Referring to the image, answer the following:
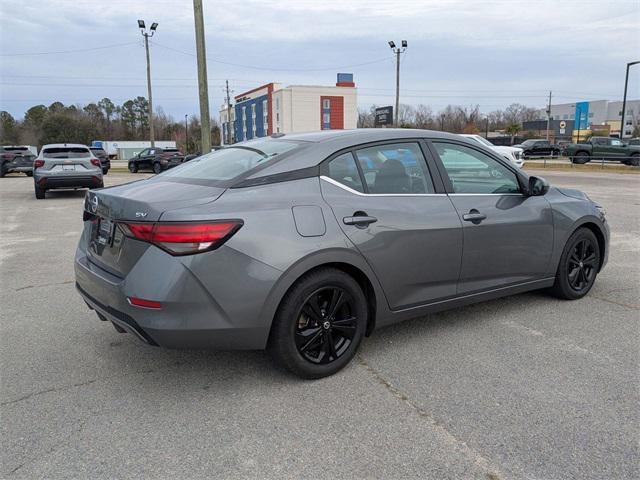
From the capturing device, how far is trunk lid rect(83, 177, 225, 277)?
119 inches

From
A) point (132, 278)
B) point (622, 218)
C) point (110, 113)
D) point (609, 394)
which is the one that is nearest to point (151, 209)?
point (132, 278)

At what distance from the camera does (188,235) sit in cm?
288

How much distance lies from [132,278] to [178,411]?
0.81 metres

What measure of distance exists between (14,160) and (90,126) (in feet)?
239

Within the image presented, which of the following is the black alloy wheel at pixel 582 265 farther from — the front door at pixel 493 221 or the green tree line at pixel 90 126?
the green tree line at pixel 90 126

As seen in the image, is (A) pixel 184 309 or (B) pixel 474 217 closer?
(A) pixel 184 309

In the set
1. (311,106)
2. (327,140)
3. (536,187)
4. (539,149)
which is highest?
(311,106)

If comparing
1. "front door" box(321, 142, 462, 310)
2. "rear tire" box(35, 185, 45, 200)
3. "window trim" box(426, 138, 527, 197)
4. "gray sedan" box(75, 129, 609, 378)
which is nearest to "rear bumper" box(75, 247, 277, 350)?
"gray sedan" box(75, 129, 609, 378)

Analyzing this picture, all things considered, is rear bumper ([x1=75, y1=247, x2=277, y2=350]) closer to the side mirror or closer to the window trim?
the window trim

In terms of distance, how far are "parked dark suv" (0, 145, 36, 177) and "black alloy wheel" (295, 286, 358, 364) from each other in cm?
2796

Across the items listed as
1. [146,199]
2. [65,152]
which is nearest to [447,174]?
[146,199]

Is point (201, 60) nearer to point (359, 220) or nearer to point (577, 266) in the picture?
point (577, 266)

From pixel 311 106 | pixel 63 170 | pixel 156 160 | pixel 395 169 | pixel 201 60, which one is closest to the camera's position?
pixel 395 169

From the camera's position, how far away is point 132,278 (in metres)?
3.00
